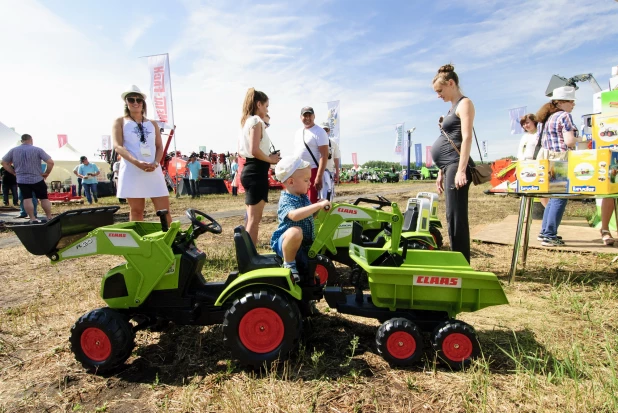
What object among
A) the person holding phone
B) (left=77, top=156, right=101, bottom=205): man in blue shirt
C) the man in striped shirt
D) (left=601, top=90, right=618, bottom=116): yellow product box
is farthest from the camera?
(left=77, top=156, right=101, bottom=205): man in blue shirt

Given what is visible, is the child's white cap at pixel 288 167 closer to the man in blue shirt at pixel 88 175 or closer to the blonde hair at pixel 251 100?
the blonde hair at pixel 251 100

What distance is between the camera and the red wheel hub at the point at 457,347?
2217mm

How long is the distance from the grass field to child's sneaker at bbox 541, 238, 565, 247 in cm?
174

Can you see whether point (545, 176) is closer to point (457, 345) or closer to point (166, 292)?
point (457, 345)

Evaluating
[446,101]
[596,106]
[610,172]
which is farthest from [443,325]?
[596,106]

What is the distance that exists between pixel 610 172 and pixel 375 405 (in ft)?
10.4

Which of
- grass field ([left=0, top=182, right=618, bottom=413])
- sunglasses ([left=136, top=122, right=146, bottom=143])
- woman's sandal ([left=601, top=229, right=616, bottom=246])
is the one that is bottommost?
grass field ([left=0, top=182, right=618, bottom=413])

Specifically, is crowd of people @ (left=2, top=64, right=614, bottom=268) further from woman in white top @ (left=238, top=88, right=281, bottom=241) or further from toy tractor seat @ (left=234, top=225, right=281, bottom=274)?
toy tractor seat @ (left=234, top=225, right=281, bottom=274)

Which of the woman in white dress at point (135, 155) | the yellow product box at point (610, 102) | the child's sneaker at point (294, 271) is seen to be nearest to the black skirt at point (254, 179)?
the woman in white dress at point (135, 155)

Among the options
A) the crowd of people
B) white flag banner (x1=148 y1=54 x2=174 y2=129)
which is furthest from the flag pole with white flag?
the crowd of people

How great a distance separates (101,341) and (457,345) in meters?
2.08

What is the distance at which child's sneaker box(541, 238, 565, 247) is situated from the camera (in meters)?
5.22

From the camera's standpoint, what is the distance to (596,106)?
7.23 meters

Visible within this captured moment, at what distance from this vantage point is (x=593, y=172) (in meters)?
3.48
